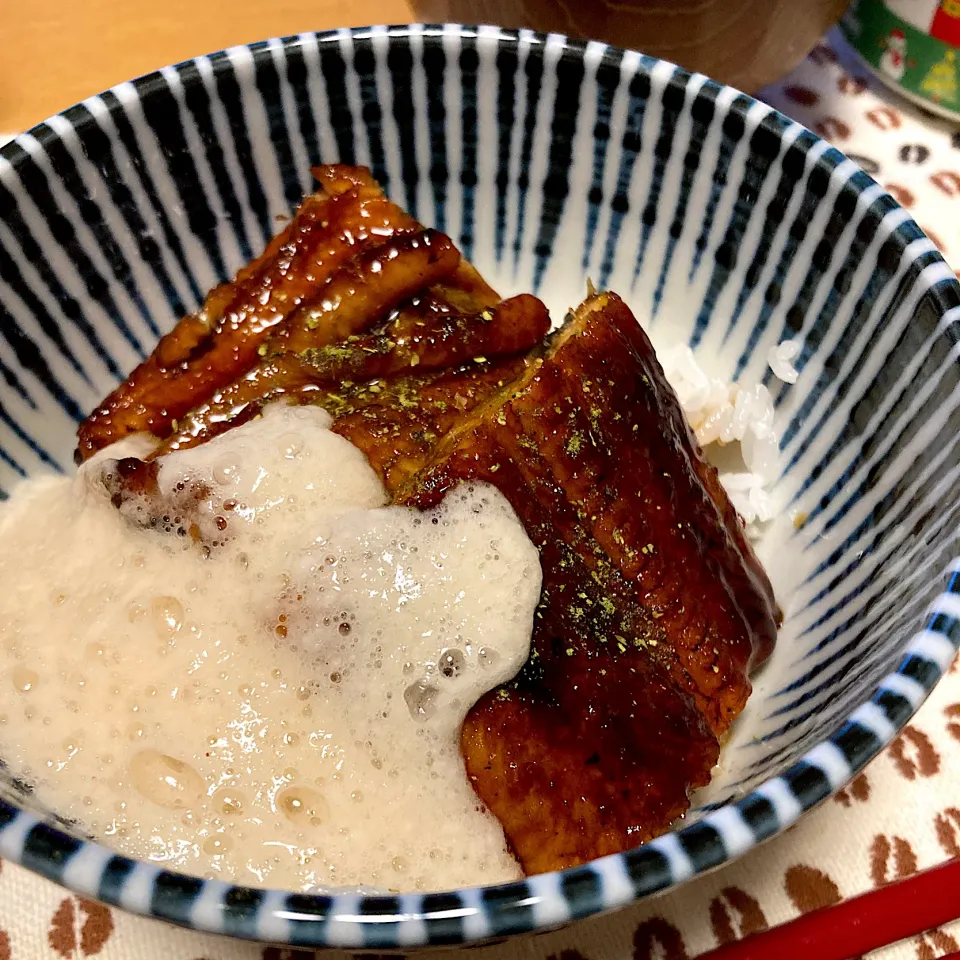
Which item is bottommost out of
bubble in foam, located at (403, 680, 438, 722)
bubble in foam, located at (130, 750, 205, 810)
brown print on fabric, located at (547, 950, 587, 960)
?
brown print on fabric, located at (547, 950, 587, 960)

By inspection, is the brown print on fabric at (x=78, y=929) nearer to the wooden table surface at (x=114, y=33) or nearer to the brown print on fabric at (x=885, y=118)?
the wooden table surface at (x=114, y=33)

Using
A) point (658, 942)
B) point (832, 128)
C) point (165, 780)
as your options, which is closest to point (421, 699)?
point (165, 780)

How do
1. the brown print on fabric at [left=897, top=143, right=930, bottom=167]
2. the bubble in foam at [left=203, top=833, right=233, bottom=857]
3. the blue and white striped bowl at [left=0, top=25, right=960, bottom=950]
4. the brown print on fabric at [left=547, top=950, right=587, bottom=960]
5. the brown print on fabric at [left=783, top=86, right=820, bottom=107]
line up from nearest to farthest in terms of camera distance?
the bubble in foam at [left=203, top=833, right=233, bottom=857], the brown print on fabric at [left=547, top=950, right=587, bottom=960], the blue and white striped bowl at [left=0, top=25, right=960, bottom=950], the brown print on fabric at [left=897, top=143, right=930, bottom=167], the brown print on fabric at [left=783, top=86, right=820, bottom=107]

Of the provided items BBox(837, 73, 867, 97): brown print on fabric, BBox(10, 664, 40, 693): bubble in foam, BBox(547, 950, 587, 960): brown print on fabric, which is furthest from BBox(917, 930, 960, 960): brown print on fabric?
BBox(837, 73, 867, 97): brown print on fabric

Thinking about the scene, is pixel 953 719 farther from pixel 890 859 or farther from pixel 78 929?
pixel 78 929

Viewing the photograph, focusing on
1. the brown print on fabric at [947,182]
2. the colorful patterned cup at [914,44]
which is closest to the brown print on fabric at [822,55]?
the colorful patterned cup at [914,44]

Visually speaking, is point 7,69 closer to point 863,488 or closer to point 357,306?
point 357,306

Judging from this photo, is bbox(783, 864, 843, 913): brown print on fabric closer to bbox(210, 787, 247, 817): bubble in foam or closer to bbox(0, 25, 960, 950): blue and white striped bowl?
bbox(0, 25, 960, 950): blue and white striped bowl
